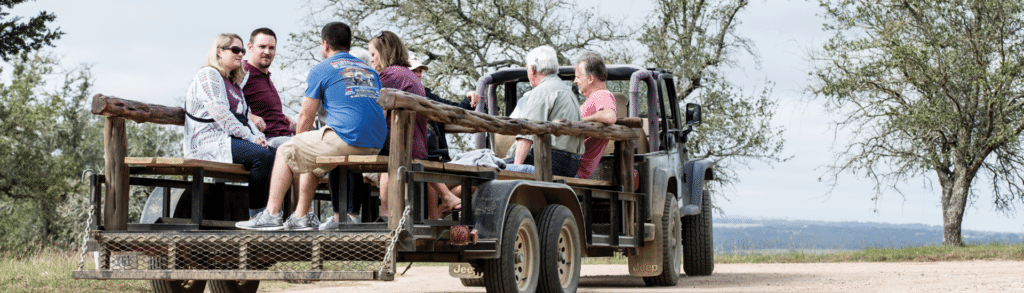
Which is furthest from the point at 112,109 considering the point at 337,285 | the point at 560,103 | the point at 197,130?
the point at 337,285

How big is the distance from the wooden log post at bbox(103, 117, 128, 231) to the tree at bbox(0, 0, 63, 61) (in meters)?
16.8

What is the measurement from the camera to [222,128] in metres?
6.58

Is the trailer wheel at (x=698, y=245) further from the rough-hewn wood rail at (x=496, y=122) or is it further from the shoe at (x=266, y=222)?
the shoe at (x=266, y=222)

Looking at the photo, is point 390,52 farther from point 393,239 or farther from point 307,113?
point 393,239

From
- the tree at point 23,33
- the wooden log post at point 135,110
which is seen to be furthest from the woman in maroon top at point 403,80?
the tree at point 23,33

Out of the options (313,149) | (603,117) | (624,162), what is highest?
(603,117)

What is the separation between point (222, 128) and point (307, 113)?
0.61m

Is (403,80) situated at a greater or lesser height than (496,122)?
greater

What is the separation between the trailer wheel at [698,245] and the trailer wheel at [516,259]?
5.27 metres

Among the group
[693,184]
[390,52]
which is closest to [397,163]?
[390,52]

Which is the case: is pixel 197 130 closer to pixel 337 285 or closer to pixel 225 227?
pixel 225 227

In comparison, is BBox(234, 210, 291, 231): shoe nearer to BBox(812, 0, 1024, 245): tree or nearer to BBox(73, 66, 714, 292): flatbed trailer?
BBox(73, 66, 714, 292): flatbed trailer

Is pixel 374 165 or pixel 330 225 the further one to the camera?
pixel 330 225

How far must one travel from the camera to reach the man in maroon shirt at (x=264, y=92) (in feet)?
23.1
